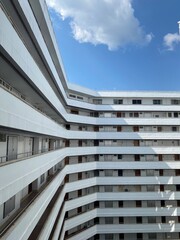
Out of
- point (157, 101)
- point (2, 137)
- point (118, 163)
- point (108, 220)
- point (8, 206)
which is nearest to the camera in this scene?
point (2, 137)

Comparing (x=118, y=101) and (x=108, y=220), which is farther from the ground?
(x=118, y=101)

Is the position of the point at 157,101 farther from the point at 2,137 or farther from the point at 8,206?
the point at 8,206

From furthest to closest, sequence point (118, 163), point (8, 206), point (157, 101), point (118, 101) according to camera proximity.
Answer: point (157, 101) < point (118, 101) < point (118, 163) < point (8, 206)

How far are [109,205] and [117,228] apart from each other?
2.75 meters

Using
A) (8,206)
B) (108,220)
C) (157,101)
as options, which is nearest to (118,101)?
(157,101)

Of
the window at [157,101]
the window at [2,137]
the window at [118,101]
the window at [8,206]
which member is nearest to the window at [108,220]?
the window at [118,101]

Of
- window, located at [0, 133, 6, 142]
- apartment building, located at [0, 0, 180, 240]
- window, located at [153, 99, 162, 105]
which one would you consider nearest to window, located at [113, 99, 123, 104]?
apartment building, located at [0, 0, 180, 240]

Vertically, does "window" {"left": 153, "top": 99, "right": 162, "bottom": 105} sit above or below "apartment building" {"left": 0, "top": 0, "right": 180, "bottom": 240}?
above

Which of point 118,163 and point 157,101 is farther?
point 157,101

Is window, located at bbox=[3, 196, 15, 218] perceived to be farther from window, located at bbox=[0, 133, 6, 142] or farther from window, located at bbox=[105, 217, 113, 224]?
window, located at bbox=[105, 217, 113, 224]

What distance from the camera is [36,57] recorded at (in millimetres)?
12141

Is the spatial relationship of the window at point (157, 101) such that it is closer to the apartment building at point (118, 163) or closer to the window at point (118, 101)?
the apartment building at point (118, 163)

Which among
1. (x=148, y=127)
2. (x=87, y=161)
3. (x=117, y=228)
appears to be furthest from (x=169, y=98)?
(x=117, y=228)

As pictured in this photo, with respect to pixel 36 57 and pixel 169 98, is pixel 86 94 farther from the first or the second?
pixel 36 57
